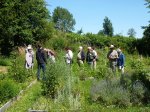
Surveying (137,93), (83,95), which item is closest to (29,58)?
(83,95)

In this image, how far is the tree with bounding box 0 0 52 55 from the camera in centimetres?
3572

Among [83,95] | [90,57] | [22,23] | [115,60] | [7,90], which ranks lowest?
[83,95]

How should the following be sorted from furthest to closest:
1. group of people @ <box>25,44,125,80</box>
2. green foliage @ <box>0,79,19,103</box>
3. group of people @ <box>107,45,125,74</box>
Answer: group of people @ <box>107,45,125,74</box> < group of people @ <box>25,44,125,80</box> < green foliage @ <box>0,79,19,103</box>

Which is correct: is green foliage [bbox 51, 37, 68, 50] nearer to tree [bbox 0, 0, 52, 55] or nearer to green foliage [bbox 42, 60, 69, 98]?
tree [bbox 0, 0, 52, 55]

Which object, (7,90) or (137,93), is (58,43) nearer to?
(7,90)

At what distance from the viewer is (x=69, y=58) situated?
24.8 metres

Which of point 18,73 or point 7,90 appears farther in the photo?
point 18,73

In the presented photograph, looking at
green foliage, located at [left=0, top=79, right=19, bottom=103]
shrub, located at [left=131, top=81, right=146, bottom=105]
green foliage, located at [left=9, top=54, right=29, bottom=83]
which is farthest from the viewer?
green foliage, located at [left=9, top=54, right=29, bottom=83]

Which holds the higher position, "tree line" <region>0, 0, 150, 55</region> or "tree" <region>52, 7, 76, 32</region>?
"tree" <region>52, 7, 76, 32</region>

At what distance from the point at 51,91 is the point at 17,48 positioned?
79.3 ft

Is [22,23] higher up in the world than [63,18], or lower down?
lower down

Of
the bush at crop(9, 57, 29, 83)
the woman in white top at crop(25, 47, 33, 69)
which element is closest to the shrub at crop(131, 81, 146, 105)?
the bush at crop(9, 57, 29, 83)

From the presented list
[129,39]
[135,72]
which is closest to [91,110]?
[135,72]

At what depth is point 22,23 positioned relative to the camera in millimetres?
37938
